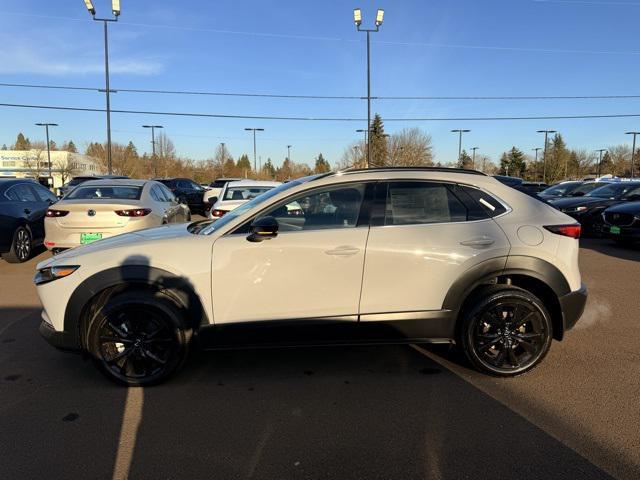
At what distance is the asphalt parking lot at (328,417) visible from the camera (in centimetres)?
268

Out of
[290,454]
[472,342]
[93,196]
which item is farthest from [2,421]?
[93,196]

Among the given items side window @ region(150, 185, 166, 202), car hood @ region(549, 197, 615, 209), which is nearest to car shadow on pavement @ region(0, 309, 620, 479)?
side window @ region(150, 185, 166, 202)

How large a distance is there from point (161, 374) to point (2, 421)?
1043 millimetres

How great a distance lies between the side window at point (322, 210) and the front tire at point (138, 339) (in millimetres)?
1104

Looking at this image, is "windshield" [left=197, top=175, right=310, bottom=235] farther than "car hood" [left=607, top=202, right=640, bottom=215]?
No

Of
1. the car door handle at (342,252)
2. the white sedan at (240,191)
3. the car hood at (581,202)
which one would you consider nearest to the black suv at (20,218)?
the white sedan at (240,191)

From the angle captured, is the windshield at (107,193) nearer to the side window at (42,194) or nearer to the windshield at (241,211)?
the side window at (42,194)

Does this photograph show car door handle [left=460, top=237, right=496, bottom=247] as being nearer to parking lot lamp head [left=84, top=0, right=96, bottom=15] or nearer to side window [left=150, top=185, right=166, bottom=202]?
side window [left=150, top=185, right=166, bottom=202]

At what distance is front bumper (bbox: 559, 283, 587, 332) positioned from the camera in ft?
12.6

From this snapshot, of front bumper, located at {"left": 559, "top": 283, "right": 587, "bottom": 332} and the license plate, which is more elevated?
the license plate

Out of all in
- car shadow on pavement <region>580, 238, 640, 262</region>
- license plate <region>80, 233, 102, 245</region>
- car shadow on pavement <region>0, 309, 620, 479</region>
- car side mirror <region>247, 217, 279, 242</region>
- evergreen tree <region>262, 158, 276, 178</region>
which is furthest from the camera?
evergreen tree <region>262, 158, 276, 178</region>

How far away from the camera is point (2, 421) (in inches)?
124

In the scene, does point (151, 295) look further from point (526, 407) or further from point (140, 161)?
point (140, 161)

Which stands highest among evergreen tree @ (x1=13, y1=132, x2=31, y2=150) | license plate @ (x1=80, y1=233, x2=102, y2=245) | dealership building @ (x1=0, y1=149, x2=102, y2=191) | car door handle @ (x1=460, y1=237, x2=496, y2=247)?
evergreen tree @ (x1=13, y1=132, x2=31, y2=150)
